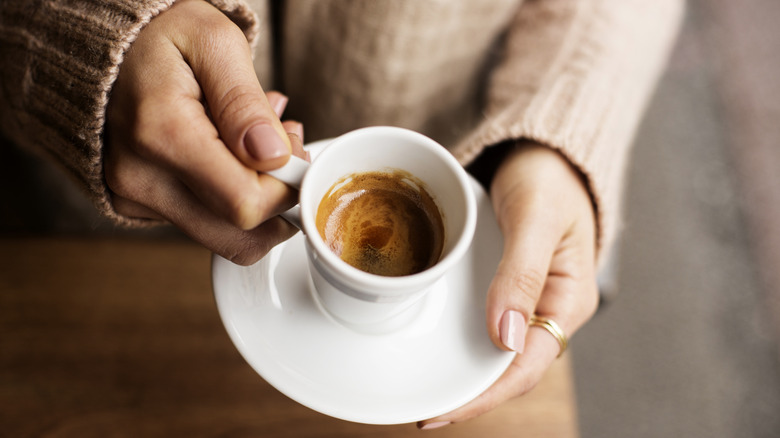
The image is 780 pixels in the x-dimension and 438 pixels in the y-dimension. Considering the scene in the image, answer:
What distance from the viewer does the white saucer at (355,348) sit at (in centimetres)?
55

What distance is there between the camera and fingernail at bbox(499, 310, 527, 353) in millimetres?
566

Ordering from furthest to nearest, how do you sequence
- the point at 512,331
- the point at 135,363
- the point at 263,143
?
the point at 135,363
the point at 512,331
the point at 263,143

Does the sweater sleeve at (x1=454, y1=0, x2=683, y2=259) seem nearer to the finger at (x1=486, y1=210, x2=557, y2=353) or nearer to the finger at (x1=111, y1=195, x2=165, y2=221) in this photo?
the finger at (x1=486, y1=210, x2=557, y2=353)

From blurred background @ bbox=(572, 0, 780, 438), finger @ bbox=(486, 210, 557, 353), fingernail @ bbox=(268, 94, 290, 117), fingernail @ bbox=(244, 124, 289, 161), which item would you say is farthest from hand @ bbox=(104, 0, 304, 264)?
blurred background @ bbox=(572, 0, 780, 438)

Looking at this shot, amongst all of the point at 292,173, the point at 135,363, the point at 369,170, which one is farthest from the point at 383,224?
the point at 135,363

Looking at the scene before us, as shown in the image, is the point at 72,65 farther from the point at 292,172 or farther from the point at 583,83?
the point at 583,83

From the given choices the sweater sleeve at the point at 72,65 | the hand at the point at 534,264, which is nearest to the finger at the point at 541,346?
the hand at the point at 534,264

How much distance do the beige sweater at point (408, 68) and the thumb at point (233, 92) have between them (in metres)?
0.06

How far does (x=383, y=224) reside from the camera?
0.63 m

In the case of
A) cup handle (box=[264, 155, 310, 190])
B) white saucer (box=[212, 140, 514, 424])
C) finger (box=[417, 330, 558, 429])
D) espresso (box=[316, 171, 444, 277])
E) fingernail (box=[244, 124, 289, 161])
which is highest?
fingernail (box=[244, 124, 289, 161])

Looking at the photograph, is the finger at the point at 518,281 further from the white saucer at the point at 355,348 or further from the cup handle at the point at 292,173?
the cup handle at the point at 292,173

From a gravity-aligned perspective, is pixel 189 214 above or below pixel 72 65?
below

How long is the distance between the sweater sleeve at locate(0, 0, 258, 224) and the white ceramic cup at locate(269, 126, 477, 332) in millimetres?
193

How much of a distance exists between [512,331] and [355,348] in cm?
18
